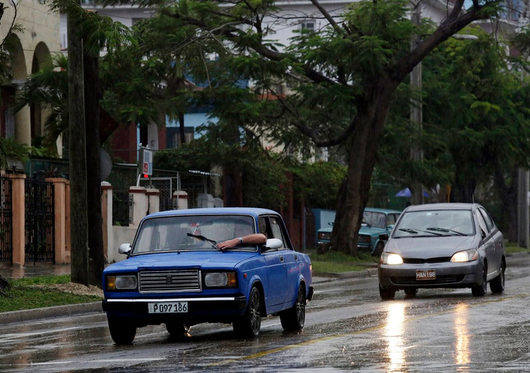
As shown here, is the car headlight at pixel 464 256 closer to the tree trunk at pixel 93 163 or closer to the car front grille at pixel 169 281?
the tree trunk at pixel 93 163

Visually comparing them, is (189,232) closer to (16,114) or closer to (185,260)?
(185,260)

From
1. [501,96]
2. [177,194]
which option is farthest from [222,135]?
[501,96]

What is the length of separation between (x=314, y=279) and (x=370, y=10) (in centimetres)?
876

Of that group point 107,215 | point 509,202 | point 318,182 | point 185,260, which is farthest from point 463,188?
point 185,260

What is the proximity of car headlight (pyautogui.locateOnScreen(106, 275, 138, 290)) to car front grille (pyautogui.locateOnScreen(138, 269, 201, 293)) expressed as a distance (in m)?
0.09

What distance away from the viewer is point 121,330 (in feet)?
46.8

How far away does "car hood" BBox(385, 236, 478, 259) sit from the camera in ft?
71.3

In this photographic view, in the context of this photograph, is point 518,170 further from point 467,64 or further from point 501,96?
point 467,64

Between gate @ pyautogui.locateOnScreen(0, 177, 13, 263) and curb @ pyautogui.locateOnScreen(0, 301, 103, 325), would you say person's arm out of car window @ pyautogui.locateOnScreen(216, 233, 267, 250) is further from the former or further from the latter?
gate @ pyautogui.locateOnScreen(0, 177, 13, 263)

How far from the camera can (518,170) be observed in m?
59.9

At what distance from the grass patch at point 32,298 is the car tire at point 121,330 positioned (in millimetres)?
5991

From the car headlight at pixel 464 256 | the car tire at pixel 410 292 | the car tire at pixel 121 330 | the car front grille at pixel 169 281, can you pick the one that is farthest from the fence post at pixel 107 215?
the car front grille at pixel 169 281

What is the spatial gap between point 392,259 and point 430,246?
705 mm

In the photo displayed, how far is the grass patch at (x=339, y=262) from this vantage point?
117 ft
